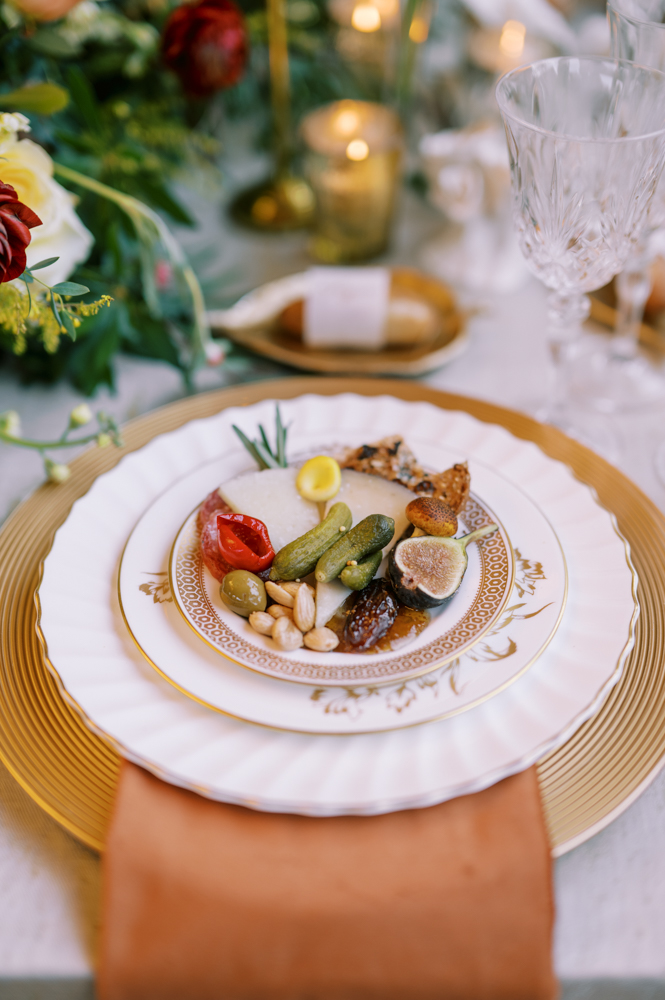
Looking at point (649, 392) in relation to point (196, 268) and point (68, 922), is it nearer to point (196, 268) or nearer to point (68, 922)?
point (196, 268)

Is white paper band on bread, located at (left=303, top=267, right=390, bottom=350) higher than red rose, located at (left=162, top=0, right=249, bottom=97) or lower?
lower

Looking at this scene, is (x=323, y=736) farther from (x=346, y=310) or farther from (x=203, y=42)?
(x=203, y=42)

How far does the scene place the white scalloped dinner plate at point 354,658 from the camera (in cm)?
64

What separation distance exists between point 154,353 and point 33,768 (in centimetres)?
70

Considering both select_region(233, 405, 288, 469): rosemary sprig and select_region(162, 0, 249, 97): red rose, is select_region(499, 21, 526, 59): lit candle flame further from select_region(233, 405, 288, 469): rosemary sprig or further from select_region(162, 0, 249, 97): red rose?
select_region(233, 405, 288, 469): rosemary sprig

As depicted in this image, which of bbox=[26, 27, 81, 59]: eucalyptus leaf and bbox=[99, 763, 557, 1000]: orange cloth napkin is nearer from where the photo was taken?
bbox=[99, 763, 557, 1000]: orange cloth napkin

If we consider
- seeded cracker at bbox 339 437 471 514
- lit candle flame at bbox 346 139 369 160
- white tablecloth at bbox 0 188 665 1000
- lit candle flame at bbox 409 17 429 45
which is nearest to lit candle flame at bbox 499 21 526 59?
lit candle flame at bbox 409 17 429 45

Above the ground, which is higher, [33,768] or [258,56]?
[258,56]

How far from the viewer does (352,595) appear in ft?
2.51

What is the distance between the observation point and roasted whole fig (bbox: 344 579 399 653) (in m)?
0.71

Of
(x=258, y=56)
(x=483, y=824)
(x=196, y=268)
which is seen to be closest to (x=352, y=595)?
(x=483, y=824)

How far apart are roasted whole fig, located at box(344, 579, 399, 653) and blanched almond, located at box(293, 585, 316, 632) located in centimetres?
3

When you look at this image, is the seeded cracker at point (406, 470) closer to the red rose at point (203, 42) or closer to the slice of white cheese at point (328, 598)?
the slice of white cheese at point (328, 598)

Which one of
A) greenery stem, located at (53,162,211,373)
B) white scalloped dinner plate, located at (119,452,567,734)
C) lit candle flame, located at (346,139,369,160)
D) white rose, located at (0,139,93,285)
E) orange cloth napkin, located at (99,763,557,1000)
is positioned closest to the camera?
orange cloth napkin, located at (99,763,557,1000)
